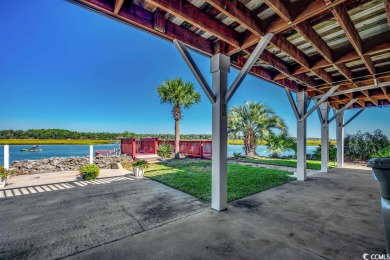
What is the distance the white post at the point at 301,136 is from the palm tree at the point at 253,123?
6.77 metres

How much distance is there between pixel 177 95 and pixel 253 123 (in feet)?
20.3

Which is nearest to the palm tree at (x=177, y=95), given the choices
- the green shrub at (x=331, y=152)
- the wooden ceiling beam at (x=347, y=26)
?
the green shrub at (x=331, y=152)

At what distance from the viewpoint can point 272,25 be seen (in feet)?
8.71

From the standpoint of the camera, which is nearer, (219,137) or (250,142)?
(219,137)

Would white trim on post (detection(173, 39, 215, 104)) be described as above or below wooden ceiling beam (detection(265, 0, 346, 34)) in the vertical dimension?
below

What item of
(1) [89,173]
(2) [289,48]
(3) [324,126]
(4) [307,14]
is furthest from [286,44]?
(1) [89,173]

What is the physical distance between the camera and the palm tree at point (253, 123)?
12.4 m

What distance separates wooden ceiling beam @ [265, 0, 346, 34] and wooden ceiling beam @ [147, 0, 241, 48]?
596 millimetres

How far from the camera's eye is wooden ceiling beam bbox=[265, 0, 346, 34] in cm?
208

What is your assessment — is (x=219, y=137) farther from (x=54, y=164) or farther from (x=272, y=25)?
(x=54, y=164)

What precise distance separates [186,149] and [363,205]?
9.01 metres

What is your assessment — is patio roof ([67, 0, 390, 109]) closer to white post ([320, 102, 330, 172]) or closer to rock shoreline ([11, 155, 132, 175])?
white post ([320, 102, 330, 172])

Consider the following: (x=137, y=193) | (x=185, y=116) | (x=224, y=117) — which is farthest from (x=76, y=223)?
(x=185, y=116)

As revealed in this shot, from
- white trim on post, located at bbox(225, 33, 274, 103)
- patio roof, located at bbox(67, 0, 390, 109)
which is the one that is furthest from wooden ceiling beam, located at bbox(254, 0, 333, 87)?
white trim on post, located at bbox(225, 33, 274, 103)
